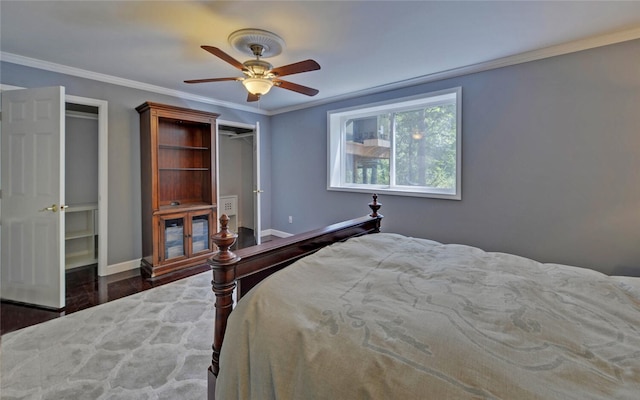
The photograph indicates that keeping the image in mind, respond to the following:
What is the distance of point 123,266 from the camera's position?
367cm

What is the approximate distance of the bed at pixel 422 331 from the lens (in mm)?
A: 785

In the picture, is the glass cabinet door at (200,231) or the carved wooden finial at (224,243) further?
the glass cabinet door at (200,231)

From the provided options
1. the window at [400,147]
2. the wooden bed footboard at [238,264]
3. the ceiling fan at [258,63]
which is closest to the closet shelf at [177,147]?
the ceiling fan at [258,63]

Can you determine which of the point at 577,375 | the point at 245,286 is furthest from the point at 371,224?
the point at 577,375

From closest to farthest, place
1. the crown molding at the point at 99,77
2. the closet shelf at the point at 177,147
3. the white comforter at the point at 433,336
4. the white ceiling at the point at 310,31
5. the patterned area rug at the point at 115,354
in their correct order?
the white comforter at the point at 433,336, the patterned area rug at the point at 115,354, the white ceiling at the point at 310,31, the crown molding at the point at 99,77, the closet shelf at the point at 177,147

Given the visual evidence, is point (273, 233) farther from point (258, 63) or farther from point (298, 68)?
point (298, 68)

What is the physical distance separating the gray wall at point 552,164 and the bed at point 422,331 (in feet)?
5.10

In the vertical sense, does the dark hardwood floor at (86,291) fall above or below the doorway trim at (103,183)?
below

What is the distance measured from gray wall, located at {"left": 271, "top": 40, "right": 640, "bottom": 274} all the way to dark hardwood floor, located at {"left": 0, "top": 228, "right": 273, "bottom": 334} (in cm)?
318

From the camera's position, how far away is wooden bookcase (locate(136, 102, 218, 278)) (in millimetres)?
3533

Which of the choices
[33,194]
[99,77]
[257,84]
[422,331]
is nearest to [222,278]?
[422,331]

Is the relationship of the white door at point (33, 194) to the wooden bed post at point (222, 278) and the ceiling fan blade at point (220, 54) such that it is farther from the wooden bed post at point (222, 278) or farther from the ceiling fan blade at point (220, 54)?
the wooden bed post at point (222, 278)

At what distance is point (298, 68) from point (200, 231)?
2764mm

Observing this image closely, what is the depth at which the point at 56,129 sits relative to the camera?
2.71 m
